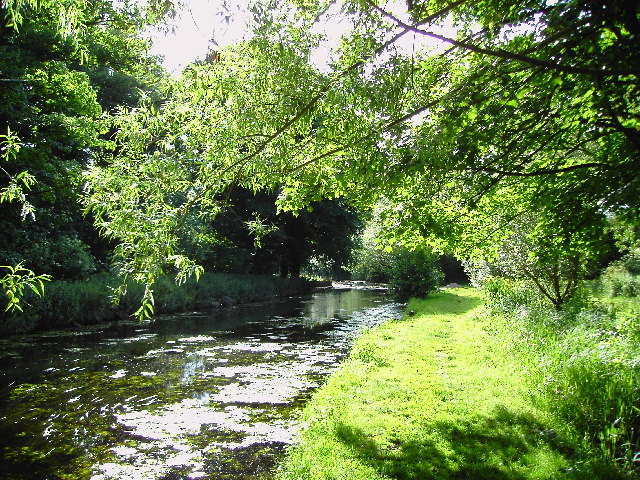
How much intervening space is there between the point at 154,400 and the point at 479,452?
654cm

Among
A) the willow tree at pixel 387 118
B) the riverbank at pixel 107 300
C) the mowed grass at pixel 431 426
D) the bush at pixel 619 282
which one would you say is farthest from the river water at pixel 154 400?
the bush at pixel 619 282

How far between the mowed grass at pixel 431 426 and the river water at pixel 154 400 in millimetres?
776

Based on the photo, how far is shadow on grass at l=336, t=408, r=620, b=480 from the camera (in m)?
5.14

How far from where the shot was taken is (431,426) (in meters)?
6.64

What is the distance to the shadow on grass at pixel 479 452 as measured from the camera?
5145mm

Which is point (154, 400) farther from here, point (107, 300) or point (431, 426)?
point (107, 300)

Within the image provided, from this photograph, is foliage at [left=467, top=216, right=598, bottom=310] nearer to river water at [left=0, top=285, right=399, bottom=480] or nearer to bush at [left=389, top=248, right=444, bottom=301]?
river water at [left=0, top=285, right=399, bottom=480]

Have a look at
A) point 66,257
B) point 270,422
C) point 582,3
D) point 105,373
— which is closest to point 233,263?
point 66,257

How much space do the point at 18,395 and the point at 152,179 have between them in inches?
257

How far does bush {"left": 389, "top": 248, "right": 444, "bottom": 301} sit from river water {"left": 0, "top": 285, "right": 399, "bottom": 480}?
44.2ft

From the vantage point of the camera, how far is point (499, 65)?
5.39 meters

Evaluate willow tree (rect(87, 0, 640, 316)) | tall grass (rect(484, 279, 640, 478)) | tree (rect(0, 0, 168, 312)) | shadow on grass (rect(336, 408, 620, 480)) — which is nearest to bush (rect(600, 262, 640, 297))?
tall grass (rect(484, 279, 640, 478))

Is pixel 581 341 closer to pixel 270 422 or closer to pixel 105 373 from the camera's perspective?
pixel 270 422

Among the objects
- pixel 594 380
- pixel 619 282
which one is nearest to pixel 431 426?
pixel 594 380
